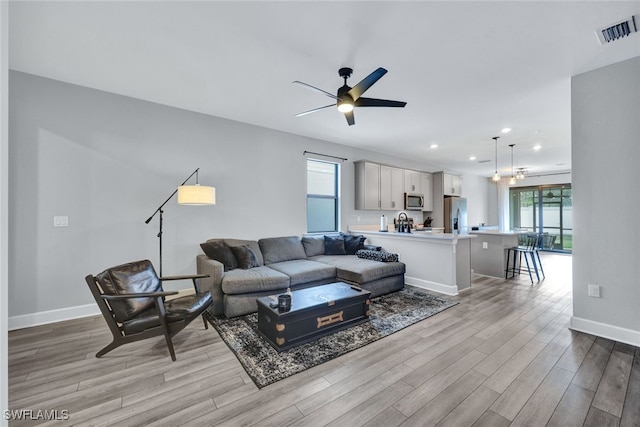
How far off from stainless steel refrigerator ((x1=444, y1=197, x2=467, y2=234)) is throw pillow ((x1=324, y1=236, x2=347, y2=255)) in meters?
4.09

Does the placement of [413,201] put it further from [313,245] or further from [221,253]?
[221,253]

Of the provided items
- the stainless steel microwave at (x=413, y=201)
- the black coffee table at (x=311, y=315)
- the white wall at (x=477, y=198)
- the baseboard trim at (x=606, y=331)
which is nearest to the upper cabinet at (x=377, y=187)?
the stainless steel microwave at (x=413, y=201)

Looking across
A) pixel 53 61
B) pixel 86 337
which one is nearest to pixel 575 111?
pixel 53 61

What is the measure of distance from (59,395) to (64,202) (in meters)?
2.23

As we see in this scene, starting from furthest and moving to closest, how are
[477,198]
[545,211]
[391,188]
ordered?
1. [477,198]
2. [545,211]
3. [391,188]

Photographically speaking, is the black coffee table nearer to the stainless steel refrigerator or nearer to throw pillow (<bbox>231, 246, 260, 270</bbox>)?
throw pillow (<bbox>231, 246, 260, 270</bbox>)

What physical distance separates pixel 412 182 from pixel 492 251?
8.26 ft

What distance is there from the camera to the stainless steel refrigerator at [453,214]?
24.2 ft

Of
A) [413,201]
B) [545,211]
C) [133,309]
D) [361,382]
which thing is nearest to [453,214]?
[413,201]

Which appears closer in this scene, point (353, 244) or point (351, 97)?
point (351, 97)

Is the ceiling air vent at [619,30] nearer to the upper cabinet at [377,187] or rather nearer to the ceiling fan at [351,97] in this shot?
the ceiling fan at [351,97]

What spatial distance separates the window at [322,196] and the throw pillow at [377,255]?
3.98ft

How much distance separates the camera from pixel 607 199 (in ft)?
8.89

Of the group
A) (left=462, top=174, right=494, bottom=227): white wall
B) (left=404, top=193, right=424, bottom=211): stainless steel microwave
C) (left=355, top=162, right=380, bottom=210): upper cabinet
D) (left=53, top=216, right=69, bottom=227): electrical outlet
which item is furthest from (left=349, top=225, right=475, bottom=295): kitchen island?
(left=462, top=174, right=494, bottom=227): white wall
